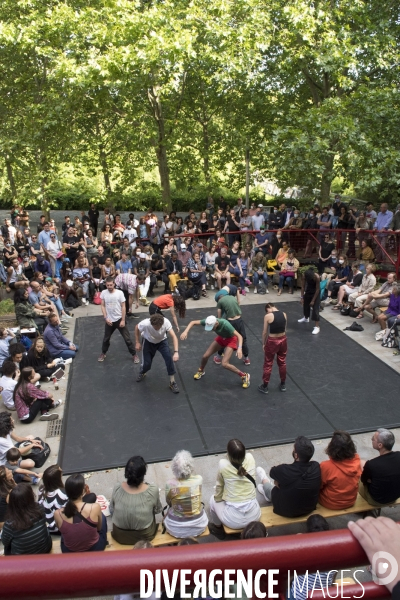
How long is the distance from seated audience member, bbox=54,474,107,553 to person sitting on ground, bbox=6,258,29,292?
669 cm

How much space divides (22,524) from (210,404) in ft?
12.4

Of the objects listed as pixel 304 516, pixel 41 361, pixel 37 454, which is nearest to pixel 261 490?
pixel 304 516

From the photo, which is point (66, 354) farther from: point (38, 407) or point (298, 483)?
point (298, 483)

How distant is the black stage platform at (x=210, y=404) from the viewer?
6872 millimetres

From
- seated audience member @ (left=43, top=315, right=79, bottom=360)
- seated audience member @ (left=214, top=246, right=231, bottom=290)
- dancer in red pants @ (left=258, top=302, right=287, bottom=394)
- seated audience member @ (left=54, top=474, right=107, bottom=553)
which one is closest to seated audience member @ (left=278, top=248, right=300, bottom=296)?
seated audience member @ (left=214, top=246, right=231, bottom=290)

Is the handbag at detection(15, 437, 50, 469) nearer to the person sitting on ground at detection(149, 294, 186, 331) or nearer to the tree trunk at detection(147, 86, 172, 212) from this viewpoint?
the person sitting on ground at detection(149, 294, 186, 331)

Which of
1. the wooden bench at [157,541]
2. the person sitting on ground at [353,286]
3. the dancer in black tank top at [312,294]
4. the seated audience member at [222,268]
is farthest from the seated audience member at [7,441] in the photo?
the person sitting on ground at [353,286]

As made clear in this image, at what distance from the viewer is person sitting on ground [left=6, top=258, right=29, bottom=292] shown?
10686mm

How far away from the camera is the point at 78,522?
447 cm

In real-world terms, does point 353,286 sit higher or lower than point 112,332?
higher

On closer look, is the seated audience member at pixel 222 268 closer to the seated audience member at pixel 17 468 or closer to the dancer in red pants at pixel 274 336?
the dancer in red pants at pixel 274 336

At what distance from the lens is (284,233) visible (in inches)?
553

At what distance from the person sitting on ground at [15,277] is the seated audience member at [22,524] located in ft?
22.1

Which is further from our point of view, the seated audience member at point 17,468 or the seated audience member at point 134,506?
the seated audience member at point 17,468
